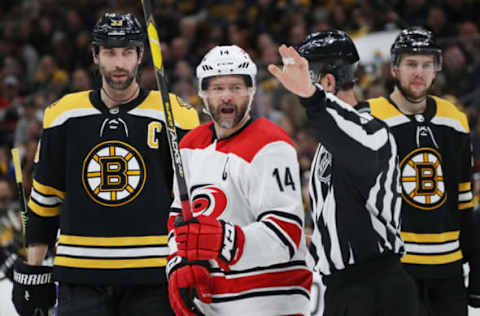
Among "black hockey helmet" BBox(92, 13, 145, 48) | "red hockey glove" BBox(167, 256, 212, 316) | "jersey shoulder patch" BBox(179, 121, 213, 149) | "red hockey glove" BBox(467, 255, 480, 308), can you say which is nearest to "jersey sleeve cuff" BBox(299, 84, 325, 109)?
"jersey shoulder patch" BBox(179, 121, 213, 149)

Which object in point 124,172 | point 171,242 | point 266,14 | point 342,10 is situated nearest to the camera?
point 171,242

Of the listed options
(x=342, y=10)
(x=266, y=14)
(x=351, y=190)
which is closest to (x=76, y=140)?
(x=351, y=190)

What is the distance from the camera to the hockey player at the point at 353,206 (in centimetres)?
219

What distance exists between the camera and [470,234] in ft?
10.9

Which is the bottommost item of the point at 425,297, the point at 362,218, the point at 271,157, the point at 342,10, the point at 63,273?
the point at 425,297

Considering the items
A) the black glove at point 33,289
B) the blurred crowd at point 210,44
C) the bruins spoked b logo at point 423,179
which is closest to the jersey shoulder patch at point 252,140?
the bruins spoked b logo at point 423,179

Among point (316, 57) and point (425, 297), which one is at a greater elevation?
point (316, 57)

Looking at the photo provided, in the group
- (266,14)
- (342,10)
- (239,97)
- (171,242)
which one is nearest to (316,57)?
(239,97)

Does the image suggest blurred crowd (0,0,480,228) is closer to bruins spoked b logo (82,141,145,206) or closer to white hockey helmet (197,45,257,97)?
bruins spoked b logo (82,141,145,206)

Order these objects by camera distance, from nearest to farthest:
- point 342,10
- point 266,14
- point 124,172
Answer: point 124,172
point 342,10
point 266,14

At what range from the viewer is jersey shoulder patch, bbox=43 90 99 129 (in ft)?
10.2

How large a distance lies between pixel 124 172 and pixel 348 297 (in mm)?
1106

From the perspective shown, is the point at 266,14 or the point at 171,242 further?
the point at 266,14

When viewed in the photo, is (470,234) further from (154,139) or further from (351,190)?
(154,139)
